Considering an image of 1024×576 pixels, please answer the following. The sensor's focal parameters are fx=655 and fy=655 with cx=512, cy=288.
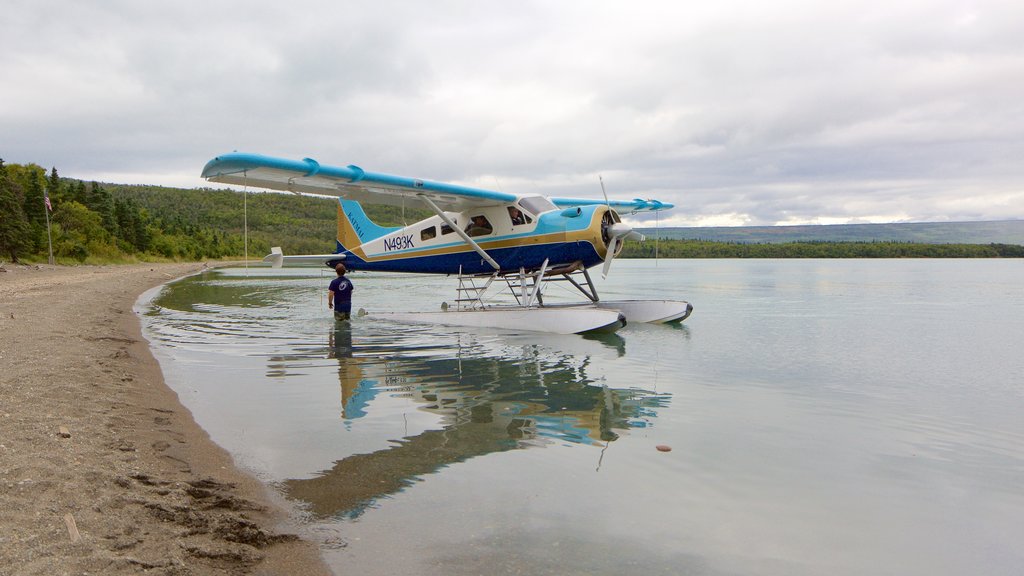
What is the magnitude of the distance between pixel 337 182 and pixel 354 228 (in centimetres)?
449

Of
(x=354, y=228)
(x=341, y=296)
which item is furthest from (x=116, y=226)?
(x=341, y=296)

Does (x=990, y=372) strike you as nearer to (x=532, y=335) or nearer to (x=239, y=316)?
(x=532, y=335)

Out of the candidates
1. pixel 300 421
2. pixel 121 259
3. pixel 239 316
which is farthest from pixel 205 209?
pixel 300 421

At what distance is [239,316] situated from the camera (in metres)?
15.3

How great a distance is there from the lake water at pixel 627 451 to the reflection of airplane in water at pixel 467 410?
0.09 ft

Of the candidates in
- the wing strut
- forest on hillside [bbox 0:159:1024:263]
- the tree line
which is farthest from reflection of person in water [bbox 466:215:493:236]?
the tree line

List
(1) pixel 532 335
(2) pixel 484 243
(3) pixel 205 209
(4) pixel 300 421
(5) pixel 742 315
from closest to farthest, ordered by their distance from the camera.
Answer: (4) pixel 300 421 < (1) pixel 532 335 < (2) pixel 484 243 < (5) pixel 742 315 < (3) pixel 205 209

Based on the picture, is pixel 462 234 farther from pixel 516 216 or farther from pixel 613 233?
pixel 613 233

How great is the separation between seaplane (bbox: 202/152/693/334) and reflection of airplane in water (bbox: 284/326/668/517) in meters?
3.20

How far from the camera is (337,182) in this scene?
12172 millimetres

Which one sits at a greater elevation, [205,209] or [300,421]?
[205,209]

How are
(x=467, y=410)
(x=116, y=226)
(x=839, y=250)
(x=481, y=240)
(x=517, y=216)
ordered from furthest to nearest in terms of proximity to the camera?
1. (x=839, y=250)
2. (x=116, y=226)
3. (x=481, y=240)
4. (x=517, y=216)
5. (x=467, y=410)

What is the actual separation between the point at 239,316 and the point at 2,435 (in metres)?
11.9

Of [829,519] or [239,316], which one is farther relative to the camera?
[239,316]
